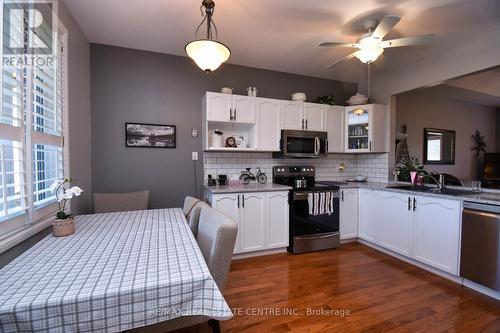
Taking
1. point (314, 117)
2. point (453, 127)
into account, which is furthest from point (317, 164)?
point (453, 127)

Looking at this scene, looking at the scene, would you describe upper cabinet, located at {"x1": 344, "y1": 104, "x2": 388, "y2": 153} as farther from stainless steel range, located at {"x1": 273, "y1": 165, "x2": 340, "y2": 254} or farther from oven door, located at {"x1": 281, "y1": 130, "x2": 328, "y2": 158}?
stainless steel range, located at {"x1": 273, "y1": 165, "x2": 340, "y2": 254}

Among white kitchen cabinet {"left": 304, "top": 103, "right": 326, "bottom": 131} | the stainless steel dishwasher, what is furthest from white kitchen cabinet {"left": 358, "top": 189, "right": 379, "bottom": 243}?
white kitchen cabinet {"left": 304, "top": 103, "right": 326, "bottom": 131}

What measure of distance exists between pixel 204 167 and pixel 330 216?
183cm

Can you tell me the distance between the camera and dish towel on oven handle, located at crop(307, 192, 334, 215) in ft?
9.87

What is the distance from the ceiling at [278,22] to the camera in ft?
6.58

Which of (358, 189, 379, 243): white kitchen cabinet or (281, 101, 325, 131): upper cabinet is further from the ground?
(281, 101, 325, 131): upper cabinet

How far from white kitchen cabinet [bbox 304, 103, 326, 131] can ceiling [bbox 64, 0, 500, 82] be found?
68 centimetres

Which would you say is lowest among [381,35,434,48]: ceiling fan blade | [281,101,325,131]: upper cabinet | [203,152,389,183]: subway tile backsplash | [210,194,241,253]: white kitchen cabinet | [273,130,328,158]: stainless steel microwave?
[210,194,241,253]: white kitchen cabinet

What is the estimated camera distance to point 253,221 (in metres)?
2.85

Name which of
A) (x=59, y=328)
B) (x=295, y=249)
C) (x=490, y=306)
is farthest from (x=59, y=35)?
(x=490, y=306)

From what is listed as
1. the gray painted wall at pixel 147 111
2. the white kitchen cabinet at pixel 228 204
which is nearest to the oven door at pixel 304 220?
the white kitchen cabinet at pixel 228 204

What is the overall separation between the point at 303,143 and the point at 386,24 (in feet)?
5.55

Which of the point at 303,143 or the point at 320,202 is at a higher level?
the point at 303,143

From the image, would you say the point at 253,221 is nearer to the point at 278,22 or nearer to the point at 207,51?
the point at 207,51
